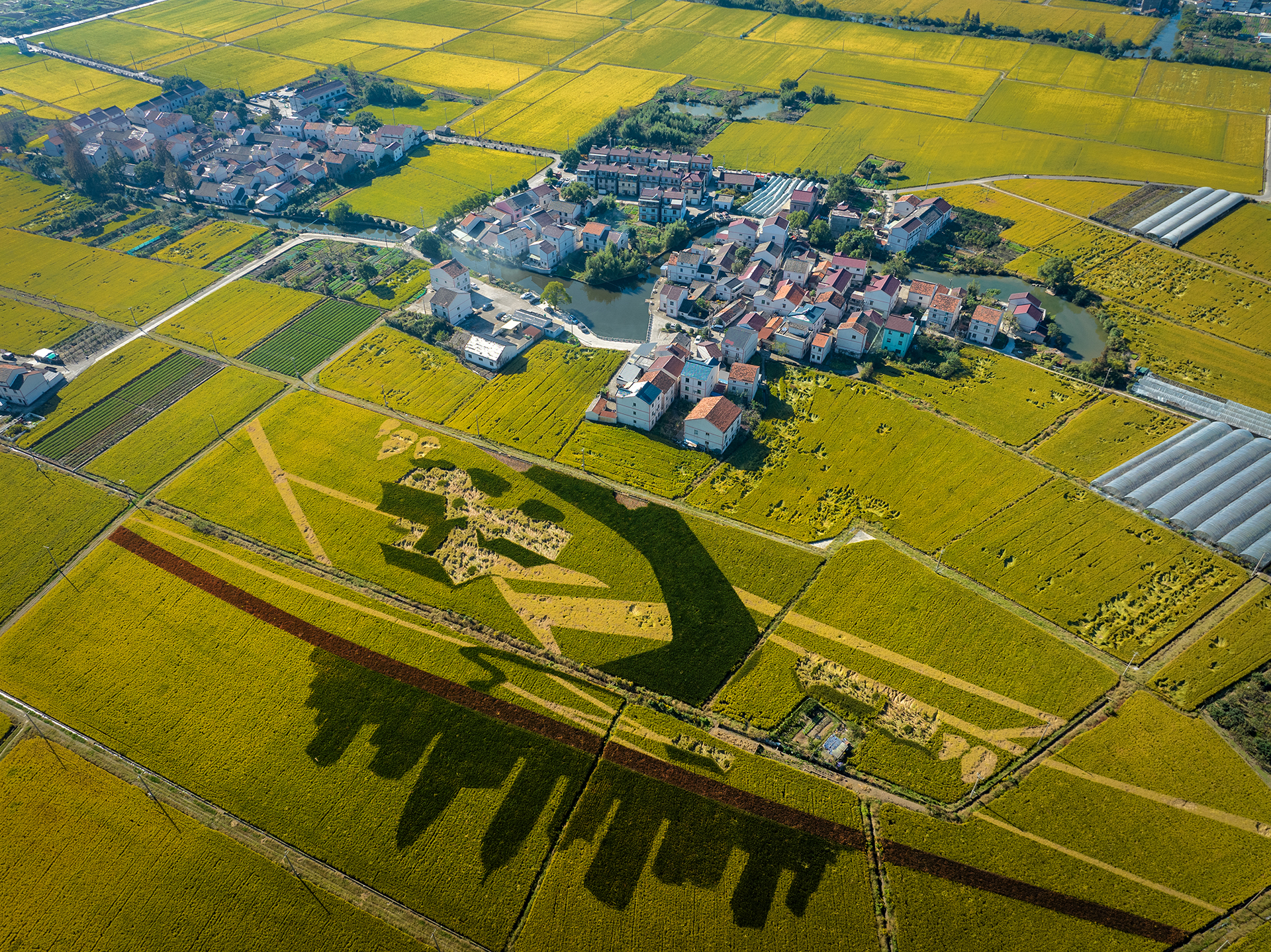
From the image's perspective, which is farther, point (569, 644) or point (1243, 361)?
point (1243, 361)

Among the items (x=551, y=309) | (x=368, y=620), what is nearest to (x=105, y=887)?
(x=368, y=620)

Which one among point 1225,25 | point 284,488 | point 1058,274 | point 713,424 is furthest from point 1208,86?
point 284,488

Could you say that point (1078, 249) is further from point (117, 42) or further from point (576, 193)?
point (117, 42)

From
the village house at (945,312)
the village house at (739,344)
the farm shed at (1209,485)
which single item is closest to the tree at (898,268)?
the village house at (945,312)

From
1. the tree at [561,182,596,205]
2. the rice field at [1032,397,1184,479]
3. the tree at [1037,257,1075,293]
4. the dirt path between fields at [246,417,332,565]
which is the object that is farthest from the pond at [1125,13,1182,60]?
the dirt path between fields at [246,417,332,565]

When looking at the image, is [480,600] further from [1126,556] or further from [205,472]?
[1126,556]

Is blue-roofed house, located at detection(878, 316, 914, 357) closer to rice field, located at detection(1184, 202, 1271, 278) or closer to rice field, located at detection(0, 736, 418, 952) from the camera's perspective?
rice field, located at detection(1184, 202, 1271, 278)
